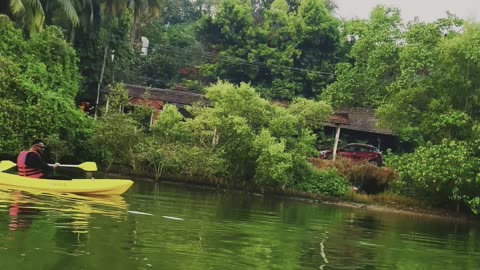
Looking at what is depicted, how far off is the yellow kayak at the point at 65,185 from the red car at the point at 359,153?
59.3ft

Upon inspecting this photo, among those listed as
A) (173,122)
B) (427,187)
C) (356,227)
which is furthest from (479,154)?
(173,122)

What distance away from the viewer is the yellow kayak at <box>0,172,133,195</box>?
16047mm

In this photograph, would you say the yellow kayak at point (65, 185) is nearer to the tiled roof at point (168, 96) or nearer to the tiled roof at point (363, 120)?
the tiled roof at point (168, 96)

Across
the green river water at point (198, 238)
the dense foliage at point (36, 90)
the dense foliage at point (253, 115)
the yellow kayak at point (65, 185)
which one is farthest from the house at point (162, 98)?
the yellow kayak at point (65, 185)

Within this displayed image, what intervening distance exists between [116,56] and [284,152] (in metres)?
16.9

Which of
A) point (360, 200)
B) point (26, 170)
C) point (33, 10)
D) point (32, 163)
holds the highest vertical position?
point (33, 10)

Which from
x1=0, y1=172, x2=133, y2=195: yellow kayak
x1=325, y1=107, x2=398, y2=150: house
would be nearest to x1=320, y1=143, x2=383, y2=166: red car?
x1=325, y1=107, x2=398, y2=150: house

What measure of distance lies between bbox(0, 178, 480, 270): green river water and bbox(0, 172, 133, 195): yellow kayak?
1.50 ft

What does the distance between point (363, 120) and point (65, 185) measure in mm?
24153

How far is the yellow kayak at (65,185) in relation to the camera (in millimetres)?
16047

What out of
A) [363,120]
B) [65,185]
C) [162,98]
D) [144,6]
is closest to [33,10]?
[65,185]

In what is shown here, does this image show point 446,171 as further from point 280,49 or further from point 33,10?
point 280,49

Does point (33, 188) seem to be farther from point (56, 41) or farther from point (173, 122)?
point (56, 41)

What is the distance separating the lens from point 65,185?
16375 mm
